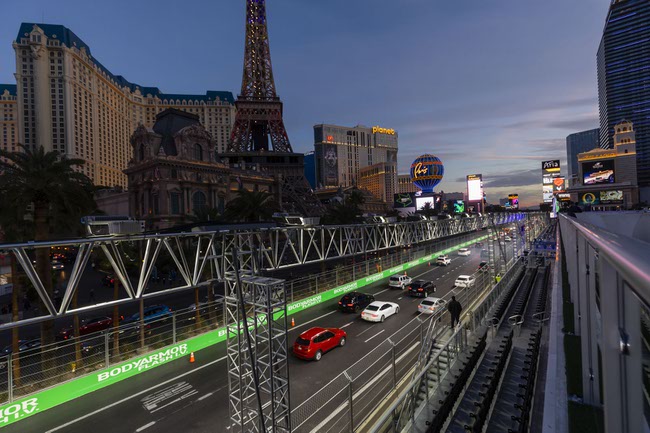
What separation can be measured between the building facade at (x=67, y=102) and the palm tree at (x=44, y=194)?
371ft

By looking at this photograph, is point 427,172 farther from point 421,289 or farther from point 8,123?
point 8,123

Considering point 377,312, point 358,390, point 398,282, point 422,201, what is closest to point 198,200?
point 398,282

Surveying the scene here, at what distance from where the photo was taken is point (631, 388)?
4.17m

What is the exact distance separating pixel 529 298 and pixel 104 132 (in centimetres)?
14561

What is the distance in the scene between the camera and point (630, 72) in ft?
517

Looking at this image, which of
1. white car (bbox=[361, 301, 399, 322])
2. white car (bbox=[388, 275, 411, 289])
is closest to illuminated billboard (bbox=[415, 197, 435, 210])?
white car (bbox=[388, 275, 411, 289])

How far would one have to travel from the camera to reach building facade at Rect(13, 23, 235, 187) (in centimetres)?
10231

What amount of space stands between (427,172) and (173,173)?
203ft

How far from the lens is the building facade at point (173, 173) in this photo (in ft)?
169

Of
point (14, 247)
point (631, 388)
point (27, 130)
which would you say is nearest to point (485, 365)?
point (631, 388)

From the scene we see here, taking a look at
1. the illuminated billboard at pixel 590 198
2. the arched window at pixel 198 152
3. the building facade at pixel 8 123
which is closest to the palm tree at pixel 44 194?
the arched window at pixel 198 152

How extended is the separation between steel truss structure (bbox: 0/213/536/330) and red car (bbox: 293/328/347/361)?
13.0 ft

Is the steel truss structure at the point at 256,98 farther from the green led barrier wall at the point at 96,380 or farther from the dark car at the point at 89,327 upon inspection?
the green led barrier wall at the point at 96,380

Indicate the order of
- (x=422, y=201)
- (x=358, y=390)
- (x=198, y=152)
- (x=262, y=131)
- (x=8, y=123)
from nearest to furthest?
(x=358, y=390) < (x=198, y=152) < (x=422, y=201) < (x=262, y=131) < (x=8, y=123)
